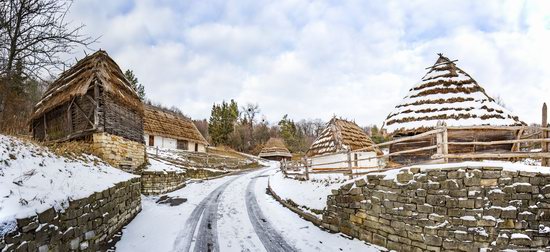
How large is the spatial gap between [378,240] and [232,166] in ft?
82.3

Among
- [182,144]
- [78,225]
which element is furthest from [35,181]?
[182,144]

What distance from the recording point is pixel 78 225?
17.3 ft

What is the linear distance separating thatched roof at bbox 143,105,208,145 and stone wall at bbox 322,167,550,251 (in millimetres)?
27637

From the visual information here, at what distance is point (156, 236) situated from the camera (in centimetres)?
751

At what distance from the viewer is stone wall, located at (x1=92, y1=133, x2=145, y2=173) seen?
41.4ft

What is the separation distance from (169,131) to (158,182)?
18386mm

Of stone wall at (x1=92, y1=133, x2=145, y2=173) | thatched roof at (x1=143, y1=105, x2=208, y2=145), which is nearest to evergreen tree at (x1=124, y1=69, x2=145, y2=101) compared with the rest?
thatched roof at (x1=143, y1=105, x2=208, y2=145)

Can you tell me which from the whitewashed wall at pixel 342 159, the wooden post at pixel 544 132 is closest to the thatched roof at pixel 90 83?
the whitewashed wall at pixel 342 159

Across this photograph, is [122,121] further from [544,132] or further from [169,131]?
[169,131]

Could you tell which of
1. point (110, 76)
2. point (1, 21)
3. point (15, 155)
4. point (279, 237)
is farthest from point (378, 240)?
point (110, 76)

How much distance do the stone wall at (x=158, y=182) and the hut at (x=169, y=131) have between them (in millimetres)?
15027

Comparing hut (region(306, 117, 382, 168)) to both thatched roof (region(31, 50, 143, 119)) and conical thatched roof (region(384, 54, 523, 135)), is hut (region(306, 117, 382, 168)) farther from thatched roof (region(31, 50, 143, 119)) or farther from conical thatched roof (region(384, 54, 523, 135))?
thatched roof (region(31, 50, 143, 119))

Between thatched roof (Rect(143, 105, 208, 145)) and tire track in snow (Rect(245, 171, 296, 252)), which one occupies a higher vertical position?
thatched roof (Rect(143, 105, 208, 145))

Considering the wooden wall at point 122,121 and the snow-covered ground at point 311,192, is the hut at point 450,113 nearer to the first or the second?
the snow-covered ground at point 311,192
